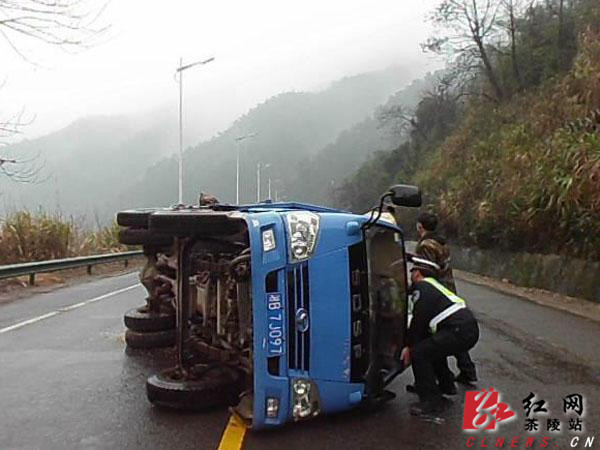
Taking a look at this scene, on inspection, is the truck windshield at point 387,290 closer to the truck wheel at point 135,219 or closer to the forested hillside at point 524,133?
the truck wheel at point 135,219

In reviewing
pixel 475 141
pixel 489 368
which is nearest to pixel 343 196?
pixel 475 141

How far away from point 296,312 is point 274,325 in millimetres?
190

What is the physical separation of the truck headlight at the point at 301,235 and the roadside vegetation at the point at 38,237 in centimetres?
1528

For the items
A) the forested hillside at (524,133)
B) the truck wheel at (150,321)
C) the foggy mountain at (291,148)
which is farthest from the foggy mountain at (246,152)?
the truck wheel at (150,321)

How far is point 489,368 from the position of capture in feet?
22.9

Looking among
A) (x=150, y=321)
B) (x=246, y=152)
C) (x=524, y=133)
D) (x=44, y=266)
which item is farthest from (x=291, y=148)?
(x=150, y=321)

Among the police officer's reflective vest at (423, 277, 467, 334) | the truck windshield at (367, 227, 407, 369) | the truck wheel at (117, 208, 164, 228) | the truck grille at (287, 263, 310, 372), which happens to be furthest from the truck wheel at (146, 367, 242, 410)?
the police officer's reflective vest at (423, 277, 467, 334)

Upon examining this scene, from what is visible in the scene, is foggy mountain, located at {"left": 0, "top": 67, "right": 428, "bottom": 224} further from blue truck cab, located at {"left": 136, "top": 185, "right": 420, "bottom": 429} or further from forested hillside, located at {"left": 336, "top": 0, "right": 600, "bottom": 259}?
blue truck cab, located at {"left": 136, "top": 185, "right": 420, "bottom": 429}

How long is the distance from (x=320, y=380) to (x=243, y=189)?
112m

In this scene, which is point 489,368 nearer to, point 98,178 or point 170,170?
point 170,170

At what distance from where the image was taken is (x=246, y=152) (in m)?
134
